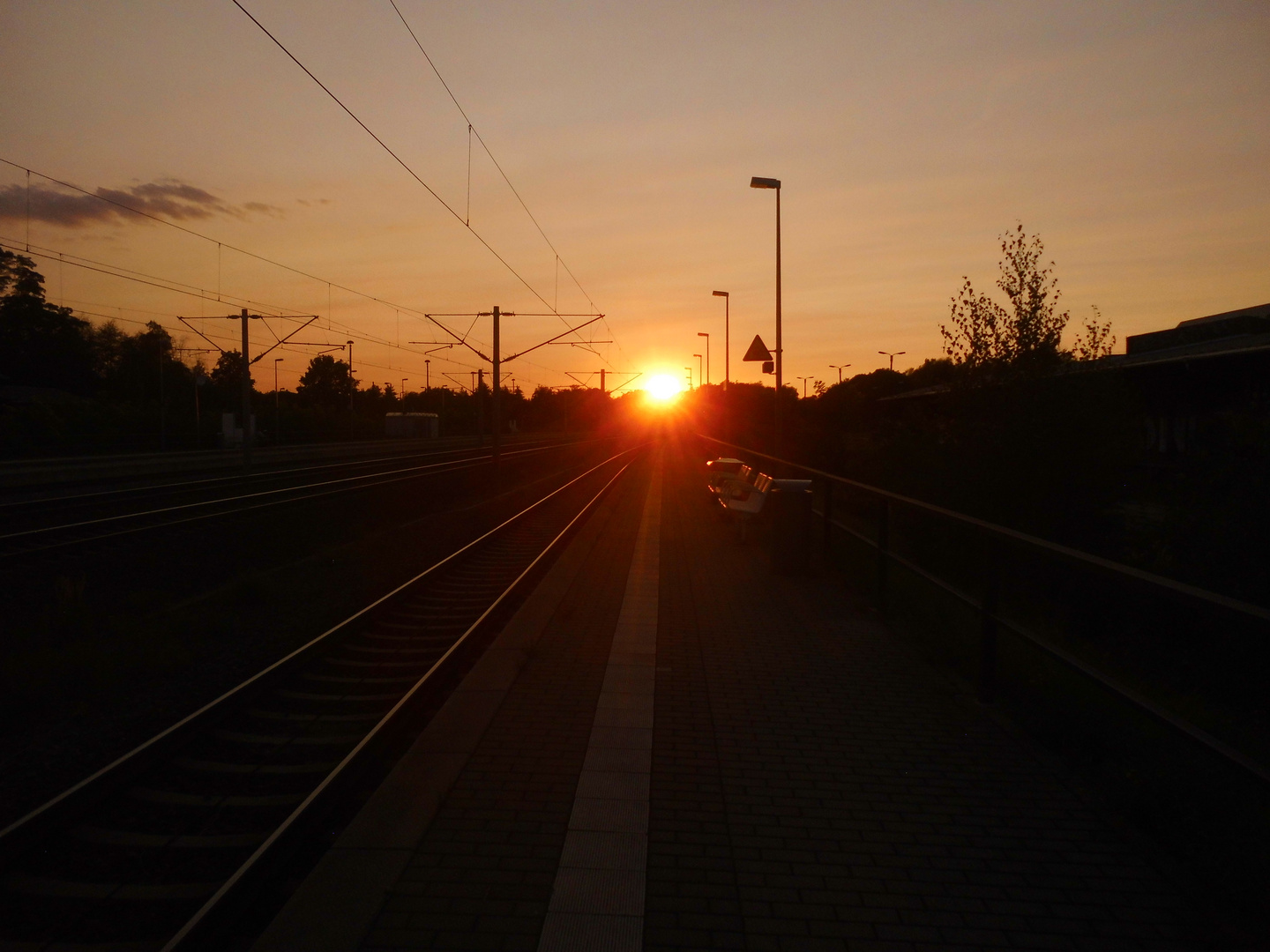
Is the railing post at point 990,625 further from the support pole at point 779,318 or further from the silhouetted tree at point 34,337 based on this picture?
the silhouetted tree at point 34,337

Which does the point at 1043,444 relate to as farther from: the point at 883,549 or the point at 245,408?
the point at 245,408

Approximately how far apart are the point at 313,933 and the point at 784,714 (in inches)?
122

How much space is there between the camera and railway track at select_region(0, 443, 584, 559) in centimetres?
1421

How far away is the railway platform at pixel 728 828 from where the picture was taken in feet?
10.6

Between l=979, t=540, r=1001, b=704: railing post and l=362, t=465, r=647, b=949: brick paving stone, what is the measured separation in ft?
8.14

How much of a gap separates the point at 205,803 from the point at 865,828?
10.7 ft

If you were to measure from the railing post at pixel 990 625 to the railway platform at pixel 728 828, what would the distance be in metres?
0.14

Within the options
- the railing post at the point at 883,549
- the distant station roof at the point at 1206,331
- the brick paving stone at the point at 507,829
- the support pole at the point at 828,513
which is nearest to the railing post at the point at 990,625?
the railing post at the point at 883,549

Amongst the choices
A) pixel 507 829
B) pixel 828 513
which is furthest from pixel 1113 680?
pixel 828 513

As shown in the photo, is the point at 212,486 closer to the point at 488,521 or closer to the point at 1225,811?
the point at 488,521

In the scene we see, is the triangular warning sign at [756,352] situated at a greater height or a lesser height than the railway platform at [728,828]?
greater

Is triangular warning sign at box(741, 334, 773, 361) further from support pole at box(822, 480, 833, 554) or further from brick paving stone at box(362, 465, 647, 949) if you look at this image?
brick paving stone at box(362, 465, 647, 949)

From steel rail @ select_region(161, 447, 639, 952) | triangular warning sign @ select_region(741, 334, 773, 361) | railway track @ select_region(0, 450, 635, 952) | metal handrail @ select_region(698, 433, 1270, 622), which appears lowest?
railway track @ select_region(0, 450, 635, 952)

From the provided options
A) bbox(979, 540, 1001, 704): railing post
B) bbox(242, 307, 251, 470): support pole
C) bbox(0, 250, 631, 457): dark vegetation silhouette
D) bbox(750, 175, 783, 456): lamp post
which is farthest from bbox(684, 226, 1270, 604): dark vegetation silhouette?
bbox(0, 250, 631, 457): dark vegetation silhouette
